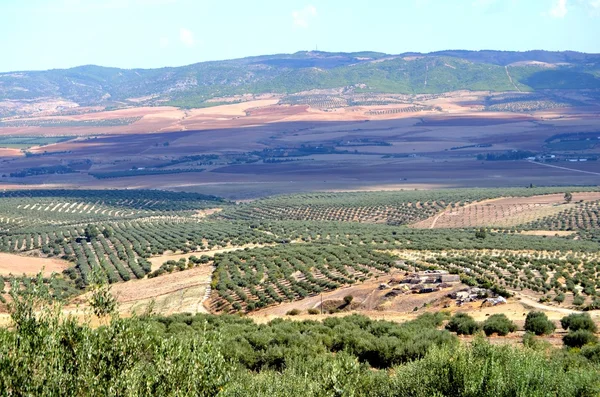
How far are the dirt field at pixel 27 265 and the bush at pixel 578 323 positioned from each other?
37729mm

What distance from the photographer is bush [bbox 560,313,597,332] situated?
26.9 m

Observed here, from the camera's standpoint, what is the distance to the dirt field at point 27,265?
55.1 meters

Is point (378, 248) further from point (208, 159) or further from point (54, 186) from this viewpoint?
point (208, 159)

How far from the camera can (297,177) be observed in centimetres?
13825

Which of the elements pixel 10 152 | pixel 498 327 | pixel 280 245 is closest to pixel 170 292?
pixel 280 245

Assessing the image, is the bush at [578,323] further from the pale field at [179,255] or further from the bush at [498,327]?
the pale field at [179,255]

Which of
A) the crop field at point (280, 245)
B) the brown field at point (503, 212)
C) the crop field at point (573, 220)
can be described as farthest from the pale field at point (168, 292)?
the crop field at point (573, 220)

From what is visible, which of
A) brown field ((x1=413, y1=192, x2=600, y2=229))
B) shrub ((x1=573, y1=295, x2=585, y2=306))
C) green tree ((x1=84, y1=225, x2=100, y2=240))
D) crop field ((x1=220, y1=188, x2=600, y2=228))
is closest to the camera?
shrub ((x1=573, y1=295, x2=585, y2=306))

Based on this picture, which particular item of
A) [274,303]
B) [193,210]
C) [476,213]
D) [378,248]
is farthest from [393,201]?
[274,303]

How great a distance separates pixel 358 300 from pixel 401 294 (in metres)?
2.24

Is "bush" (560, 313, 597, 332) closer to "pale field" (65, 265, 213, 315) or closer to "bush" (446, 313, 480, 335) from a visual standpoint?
"bush" (446, 313, 480, 335)

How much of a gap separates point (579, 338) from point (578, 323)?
A: 262cm

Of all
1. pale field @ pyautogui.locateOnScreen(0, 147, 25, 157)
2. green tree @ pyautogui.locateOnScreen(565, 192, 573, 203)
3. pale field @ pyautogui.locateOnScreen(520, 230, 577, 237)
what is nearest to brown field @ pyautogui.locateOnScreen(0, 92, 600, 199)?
pale field @ pyautogui.locateOnScreen(0, 147, 25, 157)

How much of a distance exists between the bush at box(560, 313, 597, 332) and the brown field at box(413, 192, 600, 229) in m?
55.6
